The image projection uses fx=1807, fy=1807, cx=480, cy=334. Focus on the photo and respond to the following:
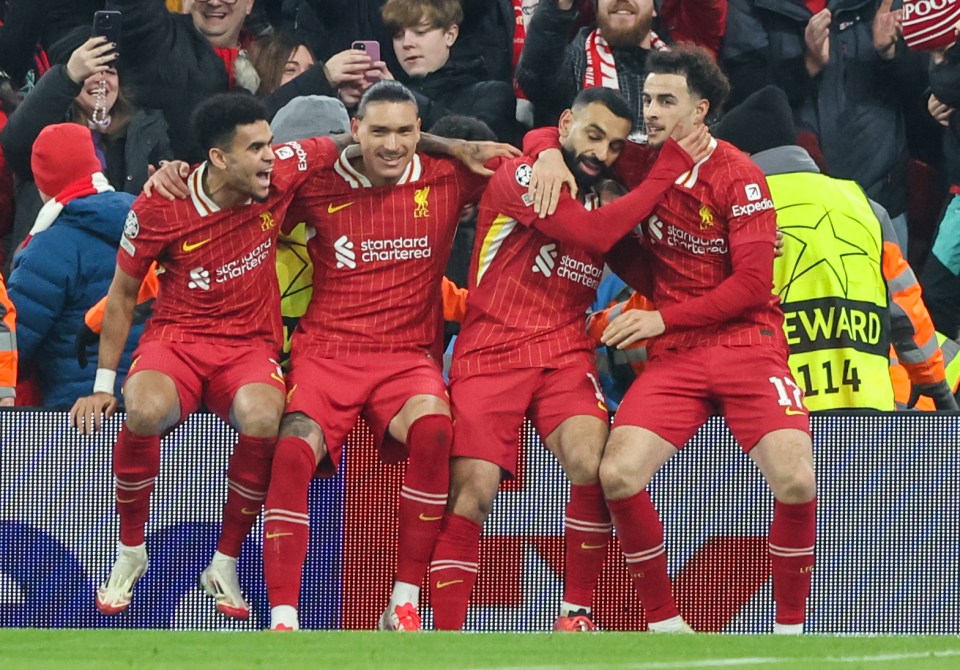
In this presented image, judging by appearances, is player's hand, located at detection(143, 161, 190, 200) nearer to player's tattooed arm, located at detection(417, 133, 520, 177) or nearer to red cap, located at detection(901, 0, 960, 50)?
player's tattooed arm, located at detection(417, 133, 520, 177)

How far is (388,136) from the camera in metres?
6.50

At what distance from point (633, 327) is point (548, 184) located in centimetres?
59

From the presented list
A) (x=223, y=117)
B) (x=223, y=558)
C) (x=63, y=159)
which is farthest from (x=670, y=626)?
(x=63, y=159)

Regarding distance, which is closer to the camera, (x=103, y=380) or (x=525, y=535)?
(x=103, y=380)

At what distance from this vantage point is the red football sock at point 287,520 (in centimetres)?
614

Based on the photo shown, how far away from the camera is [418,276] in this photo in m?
6.61

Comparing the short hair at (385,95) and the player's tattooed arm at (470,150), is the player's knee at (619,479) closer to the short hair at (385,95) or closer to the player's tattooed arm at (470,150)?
the player's tattooed arm at (470,150)

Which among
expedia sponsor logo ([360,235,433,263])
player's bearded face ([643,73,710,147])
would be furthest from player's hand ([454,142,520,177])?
player's bearded face ([643,73,710,147])

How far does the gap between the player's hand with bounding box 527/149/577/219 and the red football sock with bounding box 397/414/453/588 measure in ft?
2.72

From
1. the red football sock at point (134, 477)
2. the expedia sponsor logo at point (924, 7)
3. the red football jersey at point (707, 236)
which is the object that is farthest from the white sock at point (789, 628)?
the expedia sponsor logo at point (924, 7)

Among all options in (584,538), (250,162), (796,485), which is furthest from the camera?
(250,162)

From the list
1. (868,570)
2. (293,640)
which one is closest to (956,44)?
(868,570)

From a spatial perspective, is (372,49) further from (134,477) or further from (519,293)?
(134,477)

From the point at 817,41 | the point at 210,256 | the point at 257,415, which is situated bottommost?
the point at 257,415
